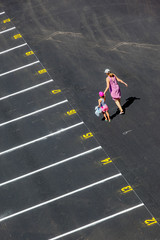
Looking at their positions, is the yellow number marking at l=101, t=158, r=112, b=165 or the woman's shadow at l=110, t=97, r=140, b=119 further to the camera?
the woman's shadow at l=110, t=97, r=140, b=119

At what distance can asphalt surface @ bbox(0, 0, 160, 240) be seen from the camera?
53.0 feet

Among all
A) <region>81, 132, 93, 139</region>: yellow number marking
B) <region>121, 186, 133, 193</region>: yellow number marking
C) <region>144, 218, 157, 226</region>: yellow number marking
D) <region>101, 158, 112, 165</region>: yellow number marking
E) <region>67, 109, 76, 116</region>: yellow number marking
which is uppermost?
<region>67, 109, 76, 116</region>: yellow number marking

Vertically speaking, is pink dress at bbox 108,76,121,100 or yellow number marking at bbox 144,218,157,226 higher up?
pink dress at bbox 108,76,121,100

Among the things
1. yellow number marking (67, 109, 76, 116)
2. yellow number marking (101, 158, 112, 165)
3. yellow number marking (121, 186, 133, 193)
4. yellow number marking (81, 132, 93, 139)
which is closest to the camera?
yellow number marking (121, 186, 133, 193)

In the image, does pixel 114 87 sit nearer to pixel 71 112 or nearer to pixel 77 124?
pixel 77 124

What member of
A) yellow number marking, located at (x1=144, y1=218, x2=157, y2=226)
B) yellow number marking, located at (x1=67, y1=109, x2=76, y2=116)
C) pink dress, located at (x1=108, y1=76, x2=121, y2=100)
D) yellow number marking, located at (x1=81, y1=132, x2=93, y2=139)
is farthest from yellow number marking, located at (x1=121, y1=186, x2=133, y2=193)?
yellow number marking, located at (x1=67, y1=109, x2=76, y2=116)

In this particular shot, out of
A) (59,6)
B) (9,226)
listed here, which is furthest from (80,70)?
(9,226)

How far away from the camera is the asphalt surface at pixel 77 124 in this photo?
1614 centimetres

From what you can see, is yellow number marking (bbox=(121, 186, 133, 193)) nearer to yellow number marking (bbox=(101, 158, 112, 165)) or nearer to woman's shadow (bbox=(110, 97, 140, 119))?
yellow number marking (bbox=(101, 158, 112, 165))

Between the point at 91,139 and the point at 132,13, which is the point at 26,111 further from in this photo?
the point at 132,13

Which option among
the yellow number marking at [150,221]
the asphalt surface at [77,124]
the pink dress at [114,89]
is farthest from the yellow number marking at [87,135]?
the yellow number marking at [150,221]

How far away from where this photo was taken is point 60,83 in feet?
72.9

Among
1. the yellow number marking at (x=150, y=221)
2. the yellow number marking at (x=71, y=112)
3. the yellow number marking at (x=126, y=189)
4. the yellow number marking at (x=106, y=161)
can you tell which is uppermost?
the yellow number marking at (x=71, y=112)

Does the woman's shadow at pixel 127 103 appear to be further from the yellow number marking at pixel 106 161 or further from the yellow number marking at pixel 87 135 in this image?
the yellow number marking at pixel 106 161
